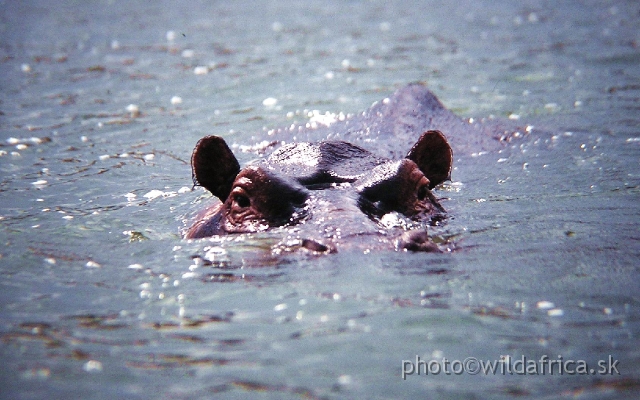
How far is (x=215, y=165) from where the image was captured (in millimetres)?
6602

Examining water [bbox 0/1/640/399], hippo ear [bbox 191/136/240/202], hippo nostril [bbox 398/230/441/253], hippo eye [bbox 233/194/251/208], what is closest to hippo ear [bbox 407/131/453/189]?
water [bbox 0/1/640/399]

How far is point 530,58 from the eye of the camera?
578 inches

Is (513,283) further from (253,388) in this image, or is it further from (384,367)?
(253,388)

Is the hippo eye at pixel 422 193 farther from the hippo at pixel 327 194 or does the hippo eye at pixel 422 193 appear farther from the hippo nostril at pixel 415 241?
the hippo nostril at pixel 415 241

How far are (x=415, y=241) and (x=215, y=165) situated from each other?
2089mm

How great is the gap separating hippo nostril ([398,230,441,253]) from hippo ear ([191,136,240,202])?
189 cm

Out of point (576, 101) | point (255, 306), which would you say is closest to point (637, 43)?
point (576, 101)

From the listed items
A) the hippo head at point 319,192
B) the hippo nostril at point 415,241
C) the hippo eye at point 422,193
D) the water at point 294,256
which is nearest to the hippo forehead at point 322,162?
the hippo head at point 319,192

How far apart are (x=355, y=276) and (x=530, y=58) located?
10.9m

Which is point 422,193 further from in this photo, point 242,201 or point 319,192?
point 242,201

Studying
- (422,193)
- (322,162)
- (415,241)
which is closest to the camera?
(415,241)

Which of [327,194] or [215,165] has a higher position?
[215,165]

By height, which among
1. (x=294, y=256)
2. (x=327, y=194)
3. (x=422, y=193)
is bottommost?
(x=294, y=256)

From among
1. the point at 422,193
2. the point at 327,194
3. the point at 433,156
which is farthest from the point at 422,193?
the point at 327,194
